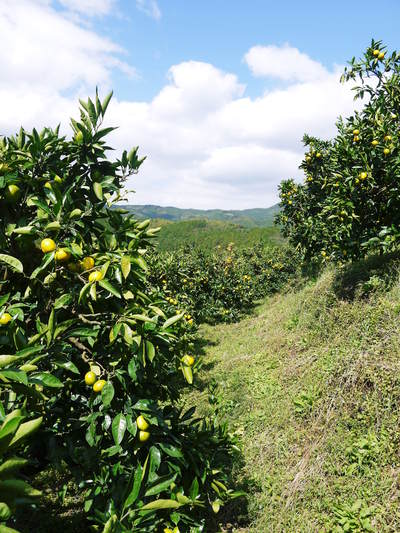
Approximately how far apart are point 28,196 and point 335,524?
11.3 feet

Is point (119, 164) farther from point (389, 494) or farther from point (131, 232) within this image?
point (389, 494)

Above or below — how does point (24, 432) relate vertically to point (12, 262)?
below

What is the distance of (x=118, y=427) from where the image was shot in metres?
1.56

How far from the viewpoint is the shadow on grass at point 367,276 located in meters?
5.02

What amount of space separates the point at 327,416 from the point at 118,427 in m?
2.99

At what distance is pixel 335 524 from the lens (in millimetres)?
2799

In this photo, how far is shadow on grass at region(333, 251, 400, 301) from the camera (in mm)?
5016

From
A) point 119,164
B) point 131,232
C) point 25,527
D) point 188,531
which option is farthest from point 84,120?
point 25,527

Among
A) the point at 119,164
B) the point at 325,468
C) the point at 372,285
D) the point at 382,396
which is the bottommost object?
the point at 325,468

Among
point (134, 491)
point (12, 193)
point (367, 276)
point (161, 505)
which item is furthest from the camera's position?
point (367, 276)

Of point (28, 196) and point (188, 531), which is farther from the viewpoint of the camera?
point (188, 531)

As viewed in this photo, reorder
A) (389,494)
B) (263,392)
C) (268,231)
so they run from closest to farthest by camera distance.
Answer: (389,494), (263,392), (268,231)

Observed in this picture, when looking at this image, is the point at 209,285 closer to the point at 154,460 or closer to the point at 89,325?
the point at 89,325

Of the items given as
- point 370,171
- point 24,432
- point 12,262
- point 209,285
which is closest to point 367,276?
point 370,171
